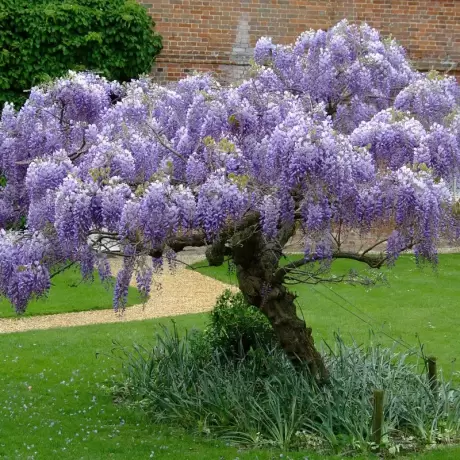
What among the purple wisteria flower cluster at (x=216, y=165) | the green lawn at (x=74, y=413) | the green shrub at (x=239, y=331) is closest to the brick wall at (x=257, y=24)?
the green lawn at (x=74, y=413)

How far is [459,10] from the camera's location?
19078 mm

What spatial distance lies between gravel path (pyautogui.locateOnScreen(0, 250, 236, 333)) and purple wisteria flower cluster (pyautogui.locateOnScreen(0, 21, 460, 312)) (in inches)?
179

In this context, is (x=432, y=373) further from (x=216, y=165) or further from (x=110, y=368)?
(x=110, y=368)

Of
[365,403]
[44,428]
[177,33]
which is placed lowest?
[44,428]

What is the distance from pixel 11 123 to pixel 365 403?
384cm

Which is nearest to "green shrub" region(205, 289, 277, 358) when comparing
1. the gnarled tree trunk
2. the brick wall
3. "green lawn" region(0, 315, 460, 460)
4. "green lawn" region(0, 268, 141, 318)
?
the gnarled tree trunk

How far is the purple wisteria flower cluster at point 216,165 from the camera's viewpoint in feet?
20.8

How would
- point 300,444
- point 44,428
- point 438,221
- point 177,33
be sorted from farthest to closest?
point 177,33
point 44,428
point 300,444
point 438,221

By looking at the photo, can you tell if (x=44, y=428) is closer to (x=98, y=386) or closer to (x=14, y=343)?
(x=98, y=386)

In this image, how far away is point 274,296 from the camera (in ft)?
25.9

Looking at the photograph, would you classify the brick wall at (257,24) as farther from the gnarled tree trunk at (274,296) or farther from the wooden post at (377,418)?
the wooden post at (377,418)

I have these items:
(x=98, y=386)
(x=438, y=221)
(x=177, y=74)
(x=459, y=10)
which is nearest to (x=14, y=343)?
(x=98, y=386)

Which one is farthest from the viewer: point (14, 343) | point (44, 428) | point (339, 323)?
point (339, 323)

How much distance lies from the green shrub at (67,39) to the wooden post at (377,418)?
35.7ft
